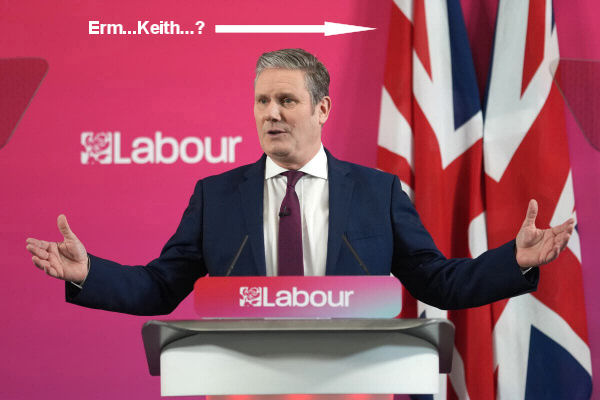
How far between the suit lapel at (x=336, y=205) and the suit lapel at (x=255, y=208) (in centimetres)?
16

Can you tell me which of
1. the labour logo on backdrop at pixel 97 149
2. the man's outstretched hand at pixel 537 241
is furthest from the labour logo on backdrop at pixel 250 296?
the labour logo on backdrop at pixel 97 149

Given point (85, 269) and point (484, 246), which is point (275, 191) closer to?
point (85, 269)

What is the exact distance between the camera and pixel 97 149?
305 centimetres

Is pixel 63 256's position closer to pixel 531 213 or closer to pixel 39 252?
pixel 39 252

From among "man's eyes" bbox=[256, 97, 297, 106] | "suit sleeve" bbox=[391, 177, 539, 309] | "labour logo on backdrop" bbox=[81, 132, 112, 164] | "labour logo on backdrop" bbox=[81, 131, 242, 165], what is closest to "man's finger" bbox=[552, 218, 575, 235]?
"suit sleeve" bbox=[391, 177, 539, 309]

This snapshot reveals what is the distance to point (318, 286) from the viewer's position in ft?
4.08

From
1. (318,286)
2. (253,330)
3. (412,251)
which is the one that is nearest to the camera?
(253,330)

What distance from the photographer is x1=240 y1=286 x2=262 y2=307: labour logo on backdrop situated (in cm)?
125

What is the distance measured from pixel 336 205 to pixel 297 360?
2.24 feet

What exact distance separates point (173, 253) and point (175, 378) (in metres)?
0.79

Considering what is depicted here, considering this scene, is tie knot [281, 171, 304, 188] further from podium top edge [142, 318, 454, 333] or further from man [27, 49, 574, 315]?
podium top edge [142, 318, 454, 333]

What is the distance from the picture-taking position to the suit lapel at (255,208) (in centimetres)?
176

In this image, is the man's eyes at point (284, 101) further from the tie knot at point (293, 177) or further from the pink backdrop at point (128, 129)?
the pink backdrop at point (128, 129)

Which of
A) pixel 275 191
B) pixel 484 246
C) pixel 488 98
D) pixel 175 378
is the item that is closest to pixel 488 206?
pixel 484 246
